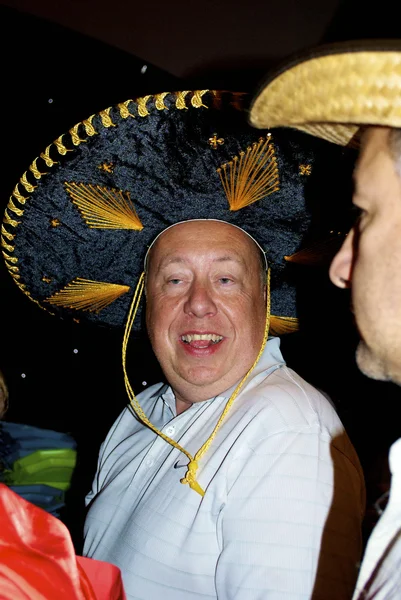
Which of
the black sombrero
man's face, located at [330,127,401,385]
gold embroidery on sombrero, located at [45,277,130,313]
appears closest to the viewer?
man's face, located at [330,127,401,385]

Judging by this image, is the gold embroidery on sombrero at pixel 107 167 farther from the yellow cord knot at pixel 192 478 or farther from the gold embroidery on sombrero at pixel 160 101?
the yellow cord knot at pixel 192 478

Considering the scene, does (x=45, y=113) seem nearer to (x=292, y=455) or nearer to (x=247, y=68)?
(x=247, y=68)

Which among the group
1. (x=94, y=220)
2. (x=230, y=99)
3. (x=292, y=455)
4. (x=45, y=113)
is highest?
(x=45, y=113)

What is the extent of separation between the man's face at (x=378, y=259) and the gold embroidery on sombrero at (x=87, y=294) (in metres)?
1.17

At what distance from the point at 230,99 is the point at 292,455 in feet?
2.46

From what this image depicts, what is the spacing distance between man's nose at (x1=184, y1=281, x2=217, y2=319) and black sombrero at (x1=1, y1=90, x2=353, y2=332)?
8.6 inches

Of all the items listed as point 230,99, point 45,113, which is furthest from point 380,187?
point 45,113

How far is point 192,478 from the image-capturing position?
1229mm

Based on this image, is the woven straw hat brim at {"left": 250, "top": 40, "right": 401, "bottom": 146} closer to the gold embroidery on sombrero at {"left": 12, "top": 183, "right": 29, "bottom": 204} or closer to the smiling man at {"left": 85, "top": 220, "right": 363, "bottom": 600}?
the smiling man at {"left": 85, "top": 220, "right": 363, "bottom": 600}

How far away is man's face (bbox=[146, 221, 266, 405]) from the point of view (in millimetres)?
1517

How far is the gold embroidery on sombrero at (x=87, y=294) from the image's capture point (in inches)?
74.3

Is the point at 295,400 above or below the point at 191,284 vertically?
below

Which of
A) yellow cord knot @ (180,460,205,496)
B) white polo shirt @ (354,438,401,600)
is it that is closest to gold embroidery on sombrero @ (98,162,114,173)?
yellow cord knot @ (180,460,205,496)

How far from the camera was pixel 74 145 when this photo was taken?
138cm
